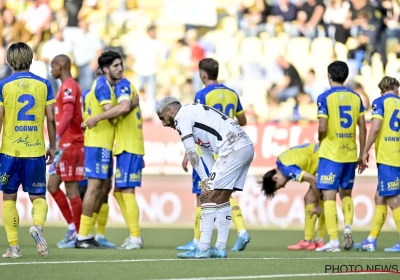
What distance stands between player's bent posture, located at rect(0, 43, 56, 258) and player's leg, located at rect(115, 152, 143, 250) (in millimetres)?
2171

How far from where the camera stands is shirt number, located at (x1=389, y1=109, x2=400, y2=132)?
10.8 meters

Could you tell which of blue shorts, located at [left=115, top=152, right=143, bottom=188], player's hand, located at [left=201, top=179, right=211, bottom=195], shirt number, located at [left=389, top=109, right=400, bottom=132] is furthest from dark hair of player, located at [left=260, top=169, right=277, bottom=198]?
player's hand, located at [left=201, top=179, right=211, bottom=195]

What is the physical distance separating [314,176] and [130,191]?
7.62 ft

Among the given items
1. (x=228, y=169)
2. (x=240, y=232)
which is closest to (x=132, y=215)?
(x=240, y=232)

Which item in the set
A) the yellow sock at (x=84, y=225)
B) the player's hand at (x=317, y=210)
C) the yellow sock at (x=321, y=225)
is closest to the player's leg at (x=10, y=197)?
the yellow sock at (x=84, y=225)

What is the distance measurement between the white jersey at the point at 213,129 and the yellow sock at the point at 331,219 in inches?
93.4

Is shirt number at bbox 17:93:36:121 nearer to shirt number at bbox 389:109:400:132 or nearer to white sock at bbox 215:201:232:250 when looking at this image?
white sock at bbox 215:201:232:250

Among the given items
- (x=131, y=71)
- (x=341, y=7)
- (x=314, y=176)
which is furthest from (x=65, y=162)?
(x=341, y=7)

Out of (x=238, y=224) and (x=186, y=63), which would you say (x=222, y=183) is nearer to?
(x=238, y=224)

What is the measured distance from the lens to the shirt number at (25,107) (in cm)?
863

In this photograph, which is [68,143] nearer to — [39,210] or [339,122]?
[39,210]

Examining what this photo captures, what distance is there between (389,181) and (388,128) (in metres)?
0.66

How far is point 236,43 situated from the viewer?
18578 millimetres

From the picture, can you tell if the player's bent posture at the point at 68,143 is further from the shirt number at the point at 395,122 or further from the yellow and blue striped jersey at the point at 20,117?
the shirt number at the point at 395,122
